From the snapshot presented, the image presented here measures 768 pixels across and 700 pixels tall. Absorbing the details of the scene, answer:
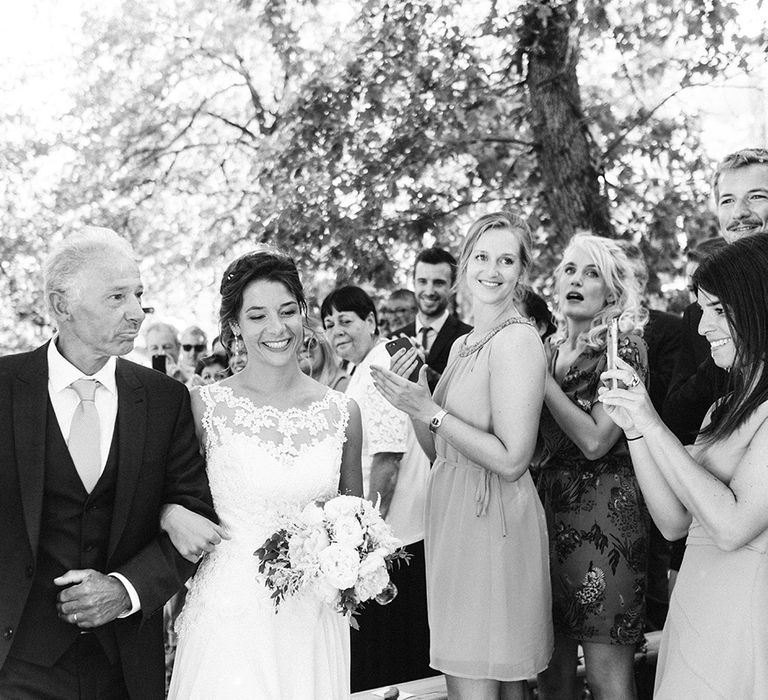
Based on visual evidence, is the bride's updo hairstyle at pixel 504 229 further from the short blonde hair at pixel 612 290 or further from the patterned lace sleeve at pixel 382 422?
the patterned lace sleeve at pixel 382 422

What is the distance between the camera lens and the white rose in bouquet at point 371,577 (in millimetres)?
2943

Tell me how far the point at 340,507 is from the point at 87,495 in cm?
81

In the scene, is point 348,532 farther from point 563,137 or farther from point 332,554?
point 563,137

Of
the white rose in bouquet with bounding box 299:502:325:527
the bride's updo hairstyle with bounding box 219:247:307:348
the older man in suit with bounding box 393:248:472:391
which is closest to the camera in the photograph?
the white rose in bouquet with bounding box 299:502:325:527

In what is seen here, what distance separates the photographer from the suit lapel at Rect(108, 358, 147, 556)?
2.86 metres

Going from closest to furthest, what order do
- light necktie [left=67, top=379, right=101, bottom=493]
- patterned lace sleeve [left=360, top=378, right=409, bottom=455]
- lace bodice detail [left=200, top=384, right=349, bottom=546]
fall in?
light necktie [left=67, top=379, right=101, bottom=493] < lace bodice detail [left=200, top=384, right=349, bottom=546] < patterned lace sleeve [left=360, top=378, right=409, bottom=455]

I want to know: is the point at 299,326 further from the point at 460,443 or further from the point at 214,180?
the point at 214,180

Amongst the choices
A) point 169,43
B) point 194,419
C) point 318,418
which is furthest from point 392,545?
point 169,43

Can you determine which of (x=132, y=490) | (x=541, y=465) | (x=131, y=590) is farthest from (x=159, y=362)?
(x=131, y=590)

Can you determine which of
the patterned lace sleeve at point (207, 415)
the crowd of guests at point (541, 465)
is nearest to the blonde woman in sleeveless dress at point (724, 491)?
the crowd of guests at point (541, 465)

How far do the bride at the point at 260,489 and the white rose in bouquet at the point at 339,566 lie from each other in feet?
1.19

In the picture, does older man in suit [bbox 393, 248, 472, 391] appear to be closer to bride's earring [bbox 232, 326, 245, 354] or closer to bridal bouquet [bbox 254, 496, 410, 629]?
bride's earring [bbox 232, 326, 245, 354]

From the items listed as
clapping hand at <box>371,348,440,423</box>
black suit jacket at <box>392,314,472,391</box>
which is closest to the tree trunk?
black suit jacket at <box>392,314,472,391</box>

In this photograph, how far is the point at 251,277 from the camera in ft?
11.2
